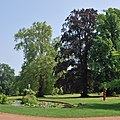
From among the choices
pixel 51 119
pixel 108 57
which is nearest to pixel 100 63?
pixel 108 57

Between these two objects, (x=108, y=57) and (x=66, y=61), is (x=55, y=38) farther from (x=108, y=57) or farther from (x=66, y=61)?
(x=108, y=57)

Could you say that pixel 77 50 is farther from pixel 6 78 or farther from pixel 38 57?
pixel 6 78

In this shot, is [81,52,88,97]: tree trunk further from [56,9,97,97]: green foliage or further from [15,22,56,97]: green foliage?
[15,22,56,97]: green foliage

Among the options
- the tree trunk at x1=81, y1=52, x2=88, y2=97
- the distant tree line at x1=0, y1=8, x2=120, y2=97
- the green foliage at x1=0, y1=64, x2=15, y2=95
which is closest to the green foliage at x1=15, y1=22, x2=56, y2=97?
the distant tree line at x1=0, y1=8, x2=120, y2=97

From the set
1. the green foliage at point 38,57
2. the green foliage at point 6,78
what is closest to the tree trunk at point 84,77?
the green foliage at point 38,57

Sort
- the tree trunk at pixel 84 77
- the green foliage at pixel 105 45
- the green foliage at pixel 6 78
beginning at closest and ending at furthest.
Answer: the green foliage at pixel 105 45 < the tree trunk at pixel 84 77 < the green foliage at pixel 6 78

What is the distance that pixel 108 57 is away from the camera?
51.6 m

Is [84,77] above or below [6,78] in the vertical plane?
below

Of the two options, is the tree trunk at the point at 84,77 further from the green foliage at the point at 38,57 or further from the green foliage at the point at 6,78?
the green foliage at the point at 6,78

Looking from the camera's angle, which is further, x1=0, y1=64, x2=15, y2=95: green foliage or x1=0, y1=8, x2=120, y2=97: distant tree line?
x1=0, y1=64, x2=15, y2=95: green foliage

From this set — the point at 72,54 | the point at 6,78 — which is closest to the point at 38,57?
the point at 72,54

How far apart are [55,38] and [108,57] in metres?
15.4

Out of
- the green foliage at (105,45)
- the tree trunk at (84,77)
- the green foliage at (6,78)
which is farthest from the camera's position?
the green foliage at (6,78)

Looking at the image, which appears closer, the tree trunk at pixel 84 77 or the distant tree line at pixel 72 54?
the distant tree line at pixel 72 54
